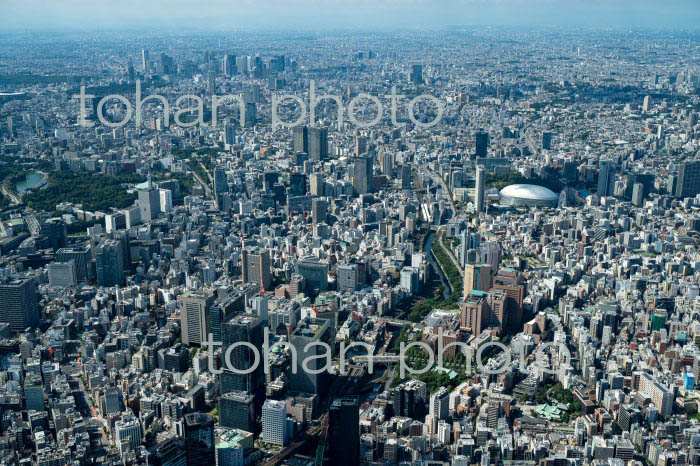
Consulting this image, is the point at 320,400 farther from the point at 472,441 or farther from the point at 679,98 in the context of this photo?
the point at 679,98

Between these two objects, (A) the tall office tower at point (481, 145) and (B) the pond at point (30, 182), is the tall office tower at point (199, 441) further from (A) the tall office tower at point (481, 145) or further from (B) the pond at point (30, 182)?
(A) the tall office tower at point (481, 145)

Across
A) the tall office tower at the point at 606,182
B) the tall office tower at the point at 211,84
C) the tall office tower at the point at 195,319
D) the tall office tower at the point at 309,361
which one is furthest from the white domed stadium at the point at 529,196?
the tall office tower at the point at 211,84

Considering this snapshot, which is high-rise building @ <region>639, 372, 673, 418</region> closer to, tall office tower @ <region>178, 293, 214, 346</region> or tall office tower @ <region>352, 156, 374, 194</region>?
tall office tower @ <region>178, 293, 214, 346</region>

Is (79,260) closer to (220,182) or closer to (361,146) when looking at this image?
(220,182)

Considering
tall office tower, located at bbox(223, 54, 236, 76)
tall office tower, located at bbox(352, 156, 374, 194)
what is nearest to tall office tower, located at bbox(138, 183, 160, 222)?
tall office tower, located at bbox(352, 156, 374, 194)

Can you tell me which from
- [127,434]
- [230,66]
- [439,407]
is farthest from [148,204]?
[230,66]
